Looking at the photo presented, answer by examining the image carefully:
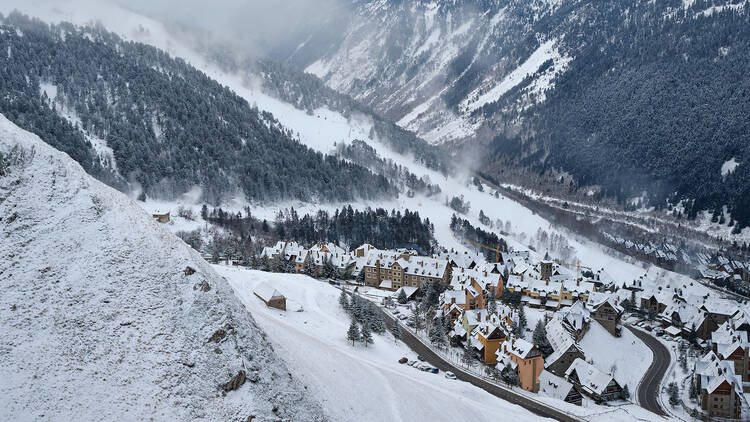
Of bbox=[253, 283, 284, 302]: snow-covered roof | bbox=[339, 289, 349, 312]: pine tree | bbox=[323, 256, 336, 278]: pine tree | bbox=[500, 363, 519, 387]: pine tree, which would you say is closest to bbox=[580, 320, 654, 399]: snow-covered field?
bbox=[500, 363, 519, 387]: pine tree

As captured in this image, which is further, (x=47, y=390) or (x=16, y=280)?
(x=16, y=280)

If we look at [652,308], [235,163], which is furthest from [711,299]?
[235,163]

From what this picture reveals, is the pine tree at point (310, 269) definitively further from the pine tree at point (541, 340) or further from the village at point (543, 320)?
the pine tree at point (541, 340)

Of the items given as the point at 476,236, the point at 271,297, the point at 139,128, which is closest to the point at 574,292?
the point at 476,236

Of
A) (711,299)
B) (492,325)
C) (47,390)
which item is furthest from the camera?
(711,299)

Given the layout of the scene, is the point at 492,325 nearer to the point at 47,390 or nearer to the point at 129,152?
the point at 47,390

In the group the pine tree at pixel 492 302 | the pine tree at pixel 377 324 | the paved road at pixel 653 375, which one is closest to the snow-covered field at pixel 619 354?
the paved road at pixel 653 375

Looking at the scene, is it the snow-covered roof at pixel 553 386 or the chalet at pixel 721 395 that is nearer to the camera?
the chalet at pixel 721 395
